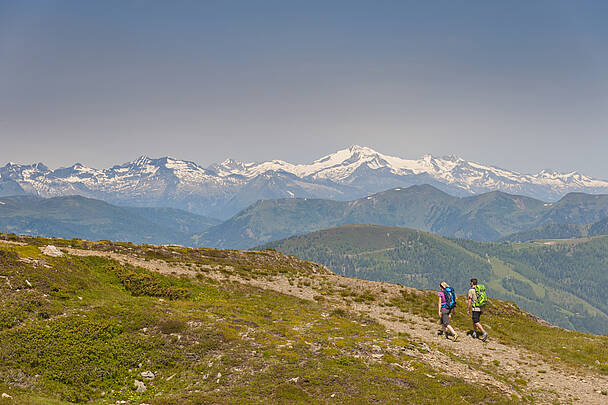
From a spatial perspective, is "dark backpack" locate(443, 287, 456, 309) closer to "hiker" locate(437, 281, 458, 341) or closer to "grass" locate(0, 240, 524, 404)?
"hiker" locate(437, 281, 458, 341)

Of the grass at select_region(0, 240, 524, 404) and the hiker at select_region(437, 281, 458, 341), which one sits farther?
the hiker at select_region(437, 281, 458, 341)

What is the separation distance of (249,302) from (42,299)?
1648 cm

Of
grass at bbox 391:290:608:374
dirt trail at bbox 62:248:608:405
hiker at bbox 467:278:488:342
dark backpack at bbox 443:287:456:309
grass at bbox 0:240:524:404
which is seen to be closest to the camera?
grass at bbox 0:240:524:404

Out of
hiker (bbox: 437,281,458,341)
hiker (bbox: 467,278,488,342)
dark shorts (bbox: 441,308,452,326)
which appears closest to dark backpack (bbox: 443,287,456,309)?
hiker (bbox: 437,281,458,341)

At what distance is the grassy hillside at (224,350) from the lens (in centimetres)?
1605

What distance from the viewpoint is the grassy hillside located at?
1605cm

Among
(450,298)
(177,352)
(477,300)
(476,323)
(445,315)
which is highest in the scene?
(450,298)

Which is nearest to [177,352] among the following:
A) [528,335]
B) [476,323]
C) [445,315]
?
[445,315]

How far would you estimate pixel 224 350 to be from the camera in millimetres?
19656

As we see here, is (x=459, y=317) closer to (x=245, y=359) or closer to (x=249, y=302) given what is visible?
(x=249, y=302)

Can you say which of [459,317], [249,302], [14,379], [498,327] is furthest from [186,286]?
[498,327]

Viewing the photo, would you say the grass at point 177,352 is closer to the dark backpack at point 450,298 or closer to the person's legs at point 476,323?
the dark backpack at point 450,298

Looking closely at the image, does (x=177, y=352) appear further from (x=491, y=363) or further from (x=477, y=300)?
(x=477, y=300)

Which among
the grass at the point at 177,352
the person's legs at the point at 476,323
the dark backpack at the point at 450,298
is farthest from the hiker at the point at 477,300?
the grass at the point at 177,352
